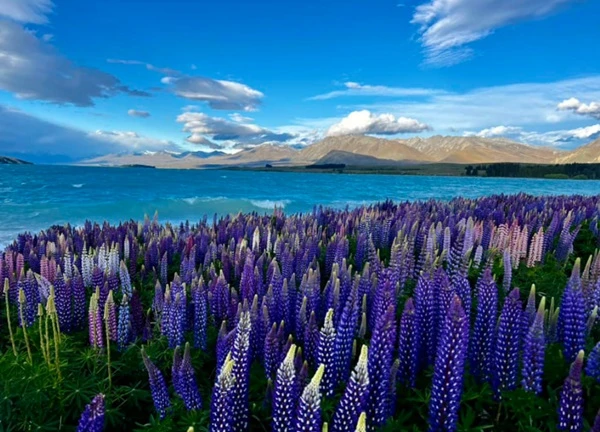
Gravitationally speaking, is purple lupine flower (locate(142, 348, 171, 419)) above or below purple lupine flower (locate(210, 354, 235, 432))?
below

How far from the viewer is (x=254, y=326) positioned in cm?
382

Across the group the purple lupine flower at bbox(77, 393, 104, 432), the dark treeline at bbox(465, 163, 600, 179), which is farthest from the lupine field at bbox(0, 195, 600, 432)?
the dark treeline at bbox(465, 163, 600, 179)

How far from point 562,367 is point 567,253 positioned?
17.1 ft

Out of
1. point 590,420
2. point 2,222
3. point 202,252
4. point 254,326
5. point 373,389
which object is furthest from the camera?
point 2,222

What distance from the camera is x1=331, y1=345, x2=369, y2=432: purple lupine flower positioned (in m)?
2.27

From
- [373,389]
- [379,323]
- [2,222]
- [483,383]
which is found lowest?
[2,222]

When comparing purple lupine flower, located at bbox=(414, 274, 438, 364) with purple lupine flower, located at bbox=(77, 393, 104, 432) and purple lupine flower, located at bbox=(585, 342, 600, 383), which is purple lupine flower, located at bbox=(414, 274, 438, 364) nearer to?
purple lupine flower, located at bbox=(585, 342, 600, 383)

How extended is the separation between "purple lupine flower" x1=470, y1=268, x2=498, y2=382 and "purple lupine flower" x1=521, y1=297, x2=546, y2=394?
0.26 meters

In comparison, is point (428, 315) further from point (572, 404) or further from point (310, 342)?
point (572, 404)

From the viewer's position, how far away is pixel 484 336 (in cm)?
330

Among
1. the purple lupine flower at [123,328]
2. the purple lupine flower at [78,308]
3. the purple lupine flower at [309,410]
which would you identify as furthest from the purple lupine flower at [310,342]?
the purple lupine flower at [78,308]

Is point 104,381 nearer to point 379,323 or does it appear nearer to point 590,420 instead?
point 379,323

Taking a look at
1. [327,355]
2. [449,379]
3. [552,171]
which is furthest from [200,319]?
[552,171]

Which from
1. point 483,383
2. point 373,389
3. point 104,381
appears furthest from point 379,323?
point 104,381
